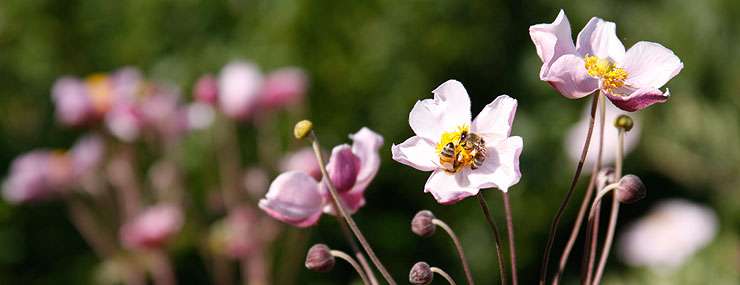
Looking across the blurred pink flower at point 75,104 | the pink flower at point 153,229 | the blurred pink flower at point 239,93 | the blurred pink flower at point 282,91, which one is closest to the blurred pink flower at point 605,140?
the blurred pink flower at point 282,91

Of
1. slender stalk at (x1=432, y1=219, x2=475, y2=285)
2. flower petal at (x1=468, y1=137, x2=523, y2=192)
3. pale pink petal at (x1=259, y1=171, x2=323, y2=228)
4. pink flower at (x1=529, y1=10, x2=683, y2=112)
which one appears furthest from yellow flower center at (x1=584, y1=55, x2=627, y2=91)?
pale pink petal at (x1=259, y1=171, x2=323, y2=228)

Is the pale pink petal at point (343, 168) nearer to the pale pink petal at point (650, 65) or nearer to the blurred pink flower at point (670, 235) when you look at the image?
the pale pink petal at point (650, 65)

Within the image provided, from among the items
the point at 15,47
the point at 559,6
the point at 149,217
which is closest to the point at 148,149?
the point at 15,47

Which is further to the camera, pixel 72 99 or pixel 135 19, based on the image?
pixel 135 19

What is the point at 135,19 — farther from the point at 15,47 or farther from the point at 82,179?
the point at 82,179

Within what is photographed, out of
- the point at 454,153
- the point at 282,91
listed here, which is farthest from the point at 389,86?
the point at 454,153

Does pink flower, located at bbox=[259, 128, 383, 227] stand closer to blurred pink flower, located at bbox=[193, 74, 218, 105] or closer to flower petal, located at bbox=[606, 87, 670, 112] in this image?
flower petal, located at bbox=[606, 87, 670, 112]

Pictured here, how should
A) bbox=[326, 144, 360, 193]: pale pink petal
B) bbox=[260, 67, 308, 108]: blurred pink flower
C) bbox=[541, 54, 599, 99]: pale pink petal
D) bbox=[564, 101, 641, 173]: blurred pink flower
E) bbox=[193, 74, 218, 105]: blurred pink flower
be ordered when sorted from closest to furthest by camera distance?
bbox=[541, 54, 599, 99]: pale pink petal, bbox=[326, 144, 360, 193]: pale pink petal, bbox=[193, 74, 218, 105]: blurred pink flower, bbox=[260, 67, 308, 108]: blurred pink flower, bbox=[564, 101, 641, 173]: blurred pink flower
